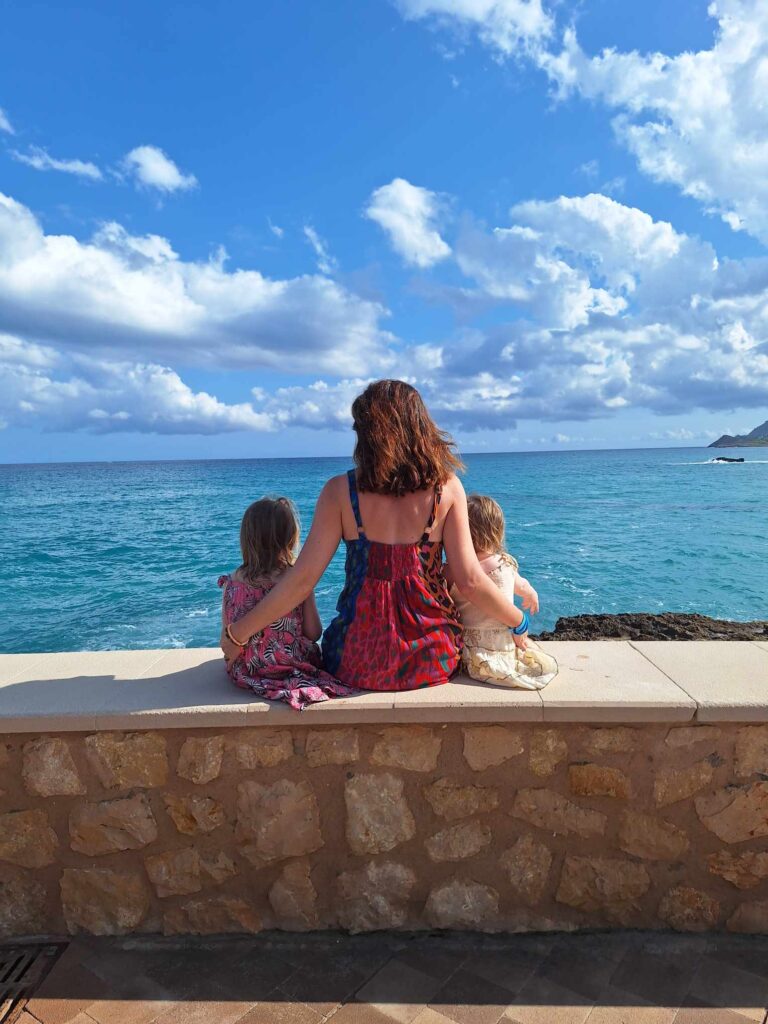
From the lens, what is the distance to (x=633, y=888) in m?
2.36

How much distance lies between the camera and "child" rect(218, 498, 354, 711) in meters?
2.44

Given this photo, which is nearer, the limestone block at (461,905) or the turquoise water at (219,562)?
the limestone block at (461,905)

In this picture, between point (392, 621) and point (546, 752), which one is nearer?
point (546, 752)

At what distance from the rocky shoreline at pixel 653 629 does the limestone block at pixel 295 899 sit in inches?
257

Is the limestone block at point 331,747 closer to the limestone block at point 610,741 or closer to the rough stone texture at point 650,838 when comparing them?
the limestone block at point 610,741

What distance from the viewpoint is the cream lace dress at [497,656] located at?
2.39 m

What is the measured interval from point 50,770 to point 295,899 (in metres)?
0.96

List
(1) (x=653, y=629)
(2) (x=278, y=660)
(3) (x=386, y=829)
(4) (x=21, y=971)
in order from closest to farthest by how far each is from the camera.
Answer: (4) (x=21, y=971) < (3) (x=386, y=829) < (2) (x=278, y=660) < (1) (x=653, y=629)

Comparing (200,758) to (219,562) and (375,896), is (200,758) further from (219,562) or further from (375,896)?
(219,562)

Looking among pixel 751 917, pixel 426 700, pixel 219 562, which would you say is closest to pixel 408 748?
pixel 426 700

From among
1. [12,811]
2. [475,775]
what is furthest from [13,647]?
[475,775]

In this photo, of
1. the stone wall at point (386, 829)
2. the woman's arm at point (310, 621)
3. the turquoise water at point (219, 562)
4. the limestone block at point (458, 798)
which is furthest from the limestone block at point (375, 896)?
the turquoise water at point (219, 562)

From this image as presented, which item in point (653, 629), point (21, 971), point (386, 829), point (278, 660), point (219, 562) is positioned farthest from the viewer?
point (219, 562)

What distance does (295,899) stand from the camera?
238cm
